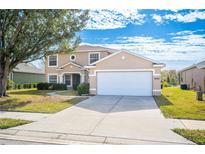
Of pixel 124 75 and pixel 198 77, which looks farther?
pixel 198 77

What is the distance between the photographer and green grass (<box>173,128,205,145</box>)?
5145 mm

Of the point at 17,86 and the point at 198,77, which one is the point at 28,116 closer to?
the point at 17,86

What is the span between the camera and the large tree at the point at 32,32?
42.7 feet

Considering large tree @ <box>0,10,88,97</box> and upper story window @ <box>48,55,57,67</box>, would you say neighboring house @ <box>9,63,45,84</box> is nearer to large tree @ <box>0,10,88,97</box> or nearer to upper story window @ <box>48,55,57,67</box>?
upper story window @ <box>48,55,57,67</box>

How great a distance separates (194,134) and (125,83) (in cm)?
1043

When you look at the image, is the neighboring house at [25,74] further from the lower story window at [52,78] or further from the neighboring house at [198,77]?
the neighboring house at [198,77]

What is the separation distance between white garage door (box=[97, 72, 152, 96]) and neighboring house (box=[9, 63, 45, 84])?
41.7 ft

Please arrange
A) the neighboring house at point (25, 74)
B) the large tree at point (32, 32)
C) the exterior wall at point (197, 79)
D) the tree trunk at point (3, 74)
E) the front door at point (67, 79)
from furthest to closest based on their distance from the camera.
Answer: the neighboring house at point (25, 74) < the front door at point (67, 79) < the exterior wall at point (197, 79) < the tree trunk at point (3, 74) < the large tree at point (32, 32)

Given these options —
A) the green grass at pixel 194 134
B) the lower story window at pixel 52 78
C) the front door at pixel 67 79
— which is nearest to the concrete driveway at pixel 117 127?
the green grass at pixel 194 134

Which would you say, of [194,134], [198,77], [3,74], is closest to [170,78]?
[198,77]

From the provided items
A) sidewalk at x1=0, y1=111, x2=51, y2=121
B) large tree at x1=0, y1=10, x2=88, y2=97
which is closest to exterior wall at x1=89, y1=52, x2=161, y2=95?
large tree at x1=0, y1=10, x2=88, y2=97

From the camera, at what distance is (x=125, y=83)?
52.3ft

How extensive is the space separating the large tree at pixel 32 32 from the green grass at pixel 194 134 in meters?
10.3
